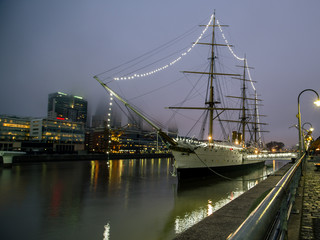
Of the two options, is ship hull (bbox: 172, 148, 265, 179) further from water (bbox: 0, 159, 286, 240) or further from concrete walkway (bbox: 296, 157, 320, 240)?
concrete walkway (bbox: 296, 157, 320, 240)

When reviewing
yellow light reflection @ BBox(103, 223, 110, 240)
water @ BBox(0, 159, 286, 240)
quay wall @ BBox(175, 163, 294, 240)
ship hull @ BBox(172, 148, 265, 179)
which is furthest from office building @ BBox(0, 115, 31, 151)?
quay wall @ BBox(175, 163, 294, 240)

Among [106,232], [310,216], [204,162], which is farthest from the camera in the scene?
[204,162]

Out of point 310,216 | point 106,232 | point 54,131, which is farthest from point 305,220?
point 54,131

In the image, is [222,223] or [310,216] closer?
[222,223]

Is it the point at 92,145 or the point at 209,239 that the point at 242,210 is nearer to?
the point at 209,239

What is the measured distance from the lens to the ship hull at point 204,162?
2716 cm

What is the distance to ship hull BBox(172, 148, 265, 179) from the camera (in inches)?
1069

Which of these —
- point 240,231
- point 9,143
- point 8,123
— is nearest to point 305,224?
point 240,231

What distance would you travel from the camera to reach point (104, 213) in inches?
594

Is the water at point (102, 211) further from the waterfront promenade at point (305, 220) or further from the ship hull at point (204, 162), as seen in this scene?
the waterfront promenade at point (305, 220)

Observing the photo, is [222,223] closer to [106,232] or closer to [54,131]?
[106,232]

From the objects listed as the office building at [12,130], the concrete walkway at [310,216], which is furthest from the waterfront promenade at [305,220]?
the office building at [12,130]

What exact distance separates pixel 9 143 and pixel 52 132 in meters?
19.1

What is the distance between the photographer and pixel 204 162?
29.5 metres
